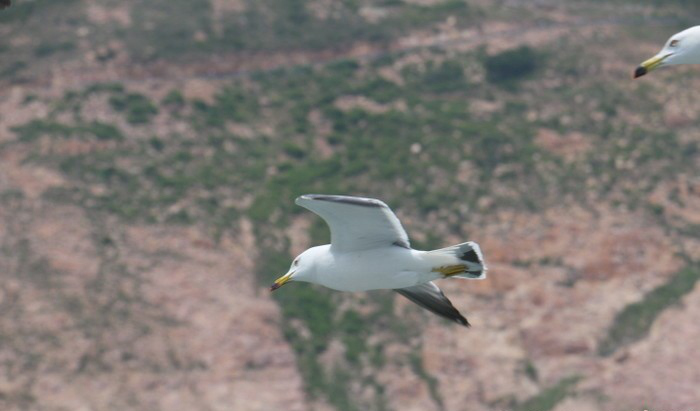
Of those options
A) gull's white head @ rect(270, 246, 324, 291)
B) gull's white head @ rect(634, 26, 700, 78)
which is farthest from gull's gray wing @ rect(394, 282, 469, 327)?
gull's white head @ rect(634, 26, 700, 78)

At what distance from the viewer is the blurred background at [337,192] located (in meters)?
36.2

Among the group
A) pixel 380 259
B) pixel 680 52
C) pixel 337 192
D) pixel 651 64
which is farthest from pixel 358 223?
pixel 337 192

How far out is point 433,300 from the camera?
61.2 feet

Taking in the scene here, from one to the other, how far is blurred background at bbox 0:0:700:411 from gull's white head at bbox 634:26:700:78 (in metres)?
18.8

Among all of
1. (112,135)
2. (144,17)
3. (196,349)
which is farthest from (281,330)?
(144,17)

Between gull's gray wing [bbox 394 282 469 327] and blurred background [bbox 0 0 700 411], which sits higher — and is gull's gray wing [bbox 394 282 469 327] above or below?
above

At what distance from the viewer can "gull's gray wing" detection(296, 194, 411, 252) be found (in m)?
16.0

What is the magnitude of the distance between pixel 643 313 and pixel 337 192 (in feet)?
34.5

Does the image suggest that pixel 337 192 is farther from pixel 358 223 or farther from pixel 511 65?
pixel 358 223

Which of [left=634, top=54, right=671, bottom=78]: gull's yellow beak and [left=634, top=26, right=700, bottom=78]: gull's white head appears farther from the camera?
[left=634, top=54, right=671, bottom=78]: gull's yellow beak

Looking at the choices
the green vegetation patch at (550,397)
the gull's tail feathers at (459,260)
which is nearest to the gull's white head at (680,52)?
the gull's tail feathers at (459,260)

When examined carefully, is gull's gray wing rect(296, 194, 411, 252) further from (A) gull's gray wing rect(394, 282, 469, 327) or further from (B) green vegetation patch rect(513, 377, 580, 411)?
(B) green vegetation patch rect(513, 377, 580, 411)

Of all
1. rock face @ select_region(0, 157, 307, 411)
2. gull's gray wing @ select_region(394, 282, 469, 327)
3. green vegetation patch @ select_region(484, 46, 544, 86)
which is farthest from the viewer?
green vegetation patch @ select_region(484, 46, 544, 86)

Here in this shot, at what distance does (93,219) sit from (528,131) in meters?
15.3
